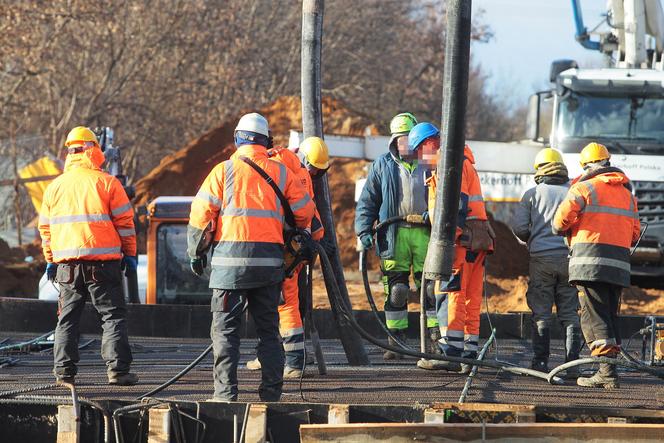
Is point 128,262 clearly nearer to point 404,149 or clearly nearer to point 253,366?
point 253,366

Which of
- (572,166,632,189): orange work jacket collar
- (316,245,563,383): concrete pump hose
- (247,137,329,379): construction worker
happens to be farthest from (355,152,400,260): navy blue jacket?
(572,166,632,189): orange work jacket collar

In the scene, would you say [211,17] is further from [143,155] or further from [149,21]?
[143,155]

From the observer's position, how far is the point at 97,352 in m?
11.0

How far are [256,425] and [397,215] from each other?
3497mm

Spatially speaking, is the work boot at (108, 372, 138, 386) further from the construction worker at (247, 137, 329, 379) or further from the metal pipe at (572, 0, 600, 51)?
the metal pipe at (572, 0, 600, 51)

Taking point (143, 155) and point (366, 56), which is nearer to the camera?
point (143, 155)

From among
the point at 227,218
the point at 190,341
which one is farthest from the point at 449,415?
the point at 190,341

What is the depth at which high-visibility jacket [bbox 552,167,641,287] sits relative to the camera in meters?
A: 8.78

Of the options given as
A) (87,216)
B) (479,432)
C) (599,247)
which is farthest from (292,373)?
(479,432)

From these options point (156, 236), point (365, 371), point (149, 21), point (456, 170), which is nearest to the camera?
point (456, 170)

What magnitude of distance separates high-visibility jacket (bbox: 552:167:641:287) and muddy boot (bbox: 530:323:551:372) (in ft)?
2.61

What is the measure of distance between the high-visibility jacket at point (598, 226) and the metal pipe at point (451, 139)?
0.87 meters

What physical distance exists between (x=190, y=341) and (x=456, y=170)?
4.76m

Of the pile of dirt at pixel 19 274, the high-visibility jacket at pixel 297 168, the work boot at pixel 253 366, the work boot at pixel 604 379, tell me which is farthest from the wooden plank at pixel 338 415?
the pile of dirt at pixel 19 274
